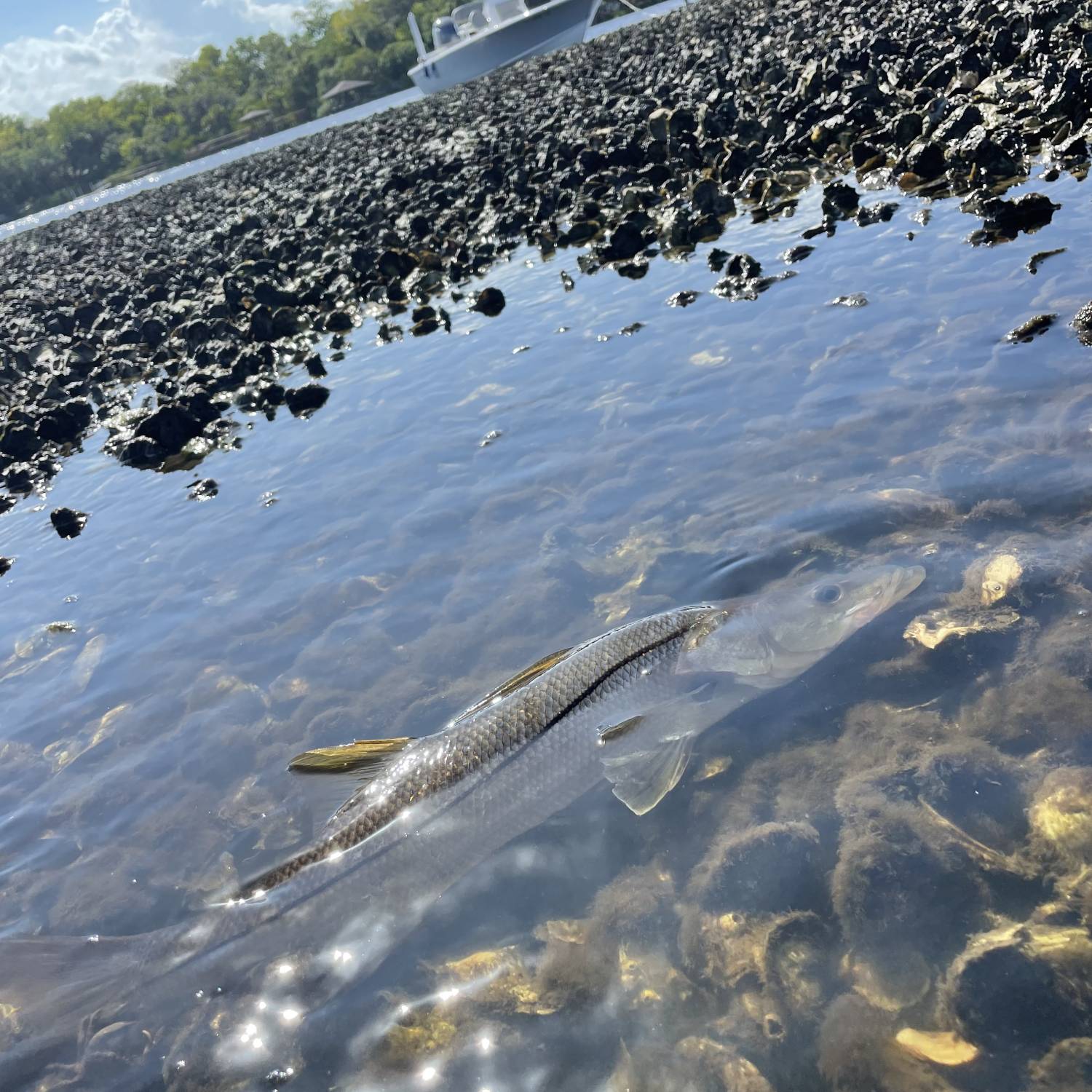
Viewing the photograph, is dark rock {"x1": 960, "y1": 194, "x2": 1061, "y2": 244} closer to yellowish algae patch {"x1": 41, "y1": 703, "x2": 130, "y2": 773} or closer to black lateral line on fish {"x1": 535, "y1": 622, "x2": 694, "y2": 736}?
black lateral line on fish {"x1": 535, "y1": 622, "x2": 694, "y2": 736}

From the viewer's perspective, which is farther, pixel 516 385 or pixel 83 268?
pixel 83 268

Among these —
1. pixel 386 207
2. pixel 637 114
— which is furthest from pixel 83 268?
pixel 637 114

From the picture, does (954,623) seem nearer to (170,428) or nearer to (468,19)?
(170,428)

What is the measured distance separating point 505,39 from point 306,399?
2278 inches

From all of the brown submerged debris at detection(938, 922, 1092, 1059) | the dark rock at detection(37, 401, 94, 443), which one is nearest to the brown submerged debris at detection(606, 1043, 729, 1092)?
the brown submerged debris at detection(938, 922, 1092, 1059)

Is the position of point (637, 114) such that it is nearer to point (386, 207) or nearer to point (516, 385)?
point (386, 207)

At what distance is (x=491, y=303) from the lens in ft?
44.0

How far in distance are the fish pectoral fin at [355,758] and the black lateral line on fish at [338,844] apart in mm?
395

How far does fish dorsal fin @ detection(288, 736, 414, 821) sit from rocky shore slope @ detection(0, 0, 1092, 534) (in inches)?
316

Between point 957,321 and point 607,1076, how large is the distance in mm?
7265

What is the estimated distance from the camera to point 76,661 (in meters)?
7.13

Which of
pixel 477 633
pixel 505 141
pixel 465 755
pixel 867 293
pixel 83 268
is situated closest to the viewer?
pixel 465 755

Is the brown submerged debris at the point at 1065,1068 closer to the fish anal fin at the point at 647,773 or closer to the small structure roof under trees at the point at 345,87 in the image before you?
the fish anal fin at the point at 647,773

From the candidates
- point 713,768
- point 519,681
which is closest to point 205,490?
point 519,681
